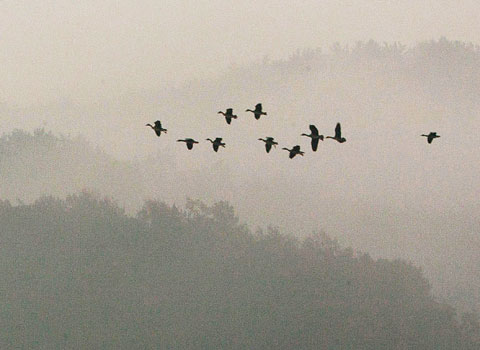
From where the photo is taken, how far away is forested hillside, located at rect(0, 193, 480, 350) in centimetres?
4750

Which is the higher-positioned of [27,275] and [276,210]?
[276,210]

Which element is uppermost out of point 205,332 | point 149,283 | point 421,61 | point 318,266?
point 421,61

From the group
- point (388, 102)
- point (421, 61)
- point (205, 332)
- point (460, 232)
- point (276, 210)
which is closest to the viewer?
point (205, 332)

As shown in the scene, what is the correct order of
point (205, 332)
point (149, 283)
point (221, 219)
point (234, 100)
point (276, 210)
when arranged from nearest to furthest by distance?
1. point (205, 332)
2. point (149, 283)
3. point (221, 219)
4. point (276, 210)
5. point (234, 100)

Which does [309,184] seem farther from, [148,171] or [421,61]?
[421,61]

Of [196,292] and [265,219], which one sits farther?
[265,219]

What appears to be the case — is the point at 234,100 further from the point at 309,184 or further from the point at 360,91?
the point at 309,184

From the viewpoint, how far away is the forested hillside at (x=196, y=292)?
47500mm

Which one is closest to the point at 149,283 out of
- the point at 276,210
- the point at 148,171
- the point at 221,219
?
the point at 221,219

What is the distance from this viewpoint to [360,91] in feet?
551

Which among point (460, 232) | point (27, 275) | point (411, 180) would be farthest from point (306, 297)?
point (411, 180)

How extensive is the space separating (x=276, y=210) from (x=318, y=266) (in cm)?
4556

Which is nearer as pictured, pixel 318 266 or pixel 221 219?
pixel 318 266

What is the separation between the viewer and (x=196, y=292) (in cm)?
5156
